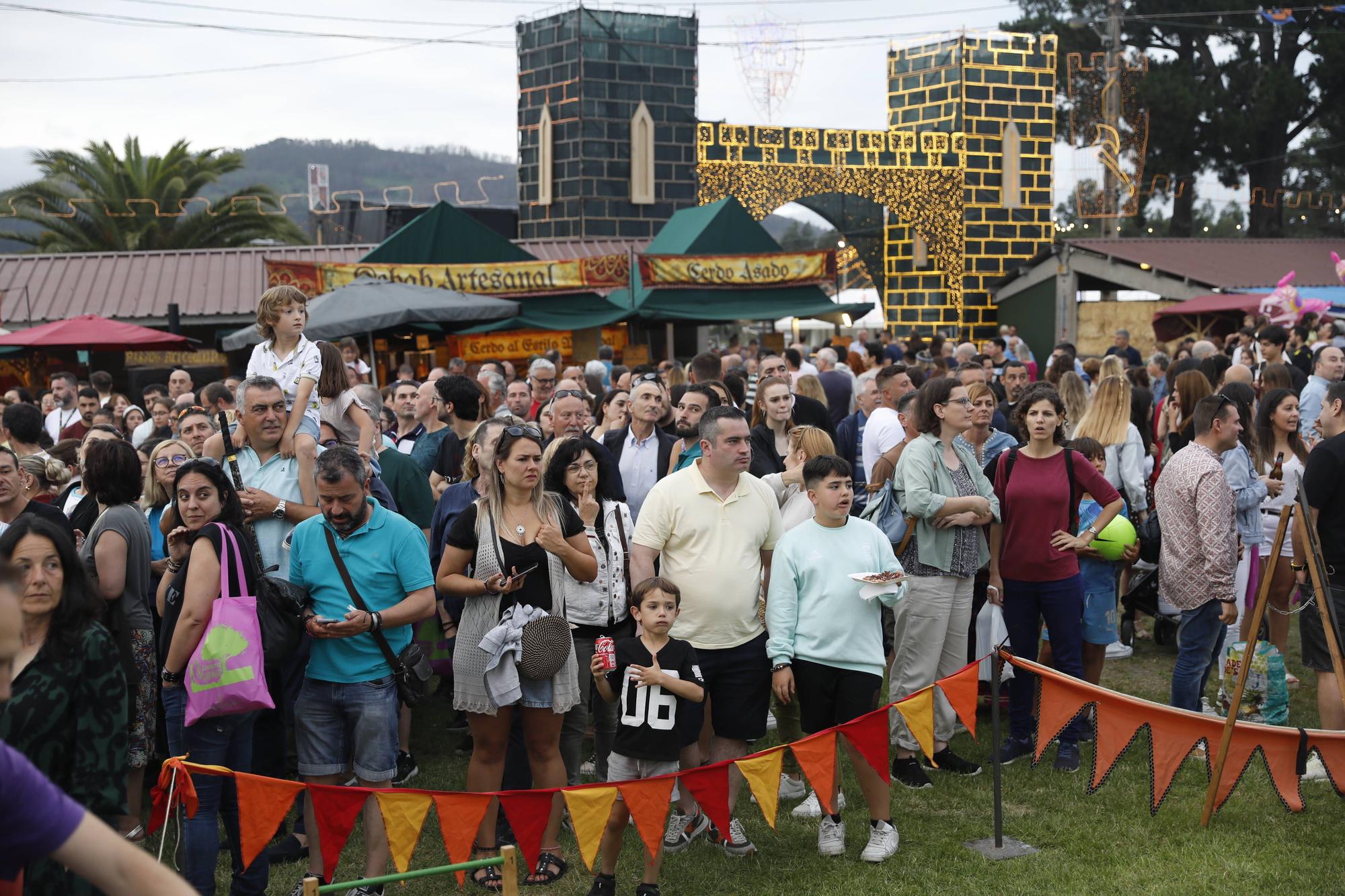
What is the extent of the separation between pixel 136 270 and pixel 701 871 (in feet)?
58.2

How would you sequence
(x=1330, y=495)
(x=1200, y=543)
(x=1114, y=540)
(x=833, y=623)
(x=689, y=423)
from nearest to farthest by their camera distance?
(x=833, y=623)
(x=1330, y=495)
(x=1200, y=543)
(x=1114, y=540)
(x=689, y=423)

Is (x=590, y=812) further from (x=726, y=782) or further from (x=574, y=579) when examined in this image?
(x=574, y=579)

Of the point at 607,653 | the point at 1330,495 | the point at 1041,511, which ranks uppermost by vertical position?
the point at 1330,495

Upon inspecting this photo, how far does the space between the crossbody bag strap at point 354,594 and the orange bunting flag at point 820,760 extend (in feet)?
5.30

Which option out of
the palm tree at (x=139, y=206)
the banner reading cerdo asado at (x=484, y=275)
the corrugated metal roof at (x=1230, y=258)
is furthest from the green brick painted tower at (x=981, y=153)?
the palm tree at (x=139, y=206)

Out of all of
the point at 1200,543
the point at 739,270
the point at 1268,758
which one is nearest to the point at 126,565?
the point at 1268,758

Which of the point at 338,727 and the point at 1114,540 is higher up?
the point at 1114,540

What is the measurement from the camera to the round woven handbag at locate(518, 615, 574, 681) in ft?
15.6

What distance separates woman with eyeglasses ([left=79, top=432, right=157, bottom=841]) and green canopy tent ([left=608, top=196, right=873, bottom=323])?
11746 mm

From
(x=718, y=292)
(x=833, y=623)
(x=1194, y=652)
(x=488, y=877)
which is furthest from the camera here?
(x=718, y=292)

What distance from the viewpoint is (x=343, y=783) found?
4.85m

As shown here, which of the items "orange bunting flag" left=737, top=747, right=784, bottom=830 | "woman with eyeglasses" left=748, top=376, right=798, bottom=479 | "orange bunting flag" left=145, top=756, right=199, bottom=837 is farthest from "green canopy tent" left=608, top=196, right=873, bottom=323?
"orange bunting flag" left=145, top=756, right=199, bottom=837

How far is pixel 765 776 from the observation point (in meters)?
4.73

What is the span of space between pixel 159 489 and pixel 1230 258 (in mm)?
22202
